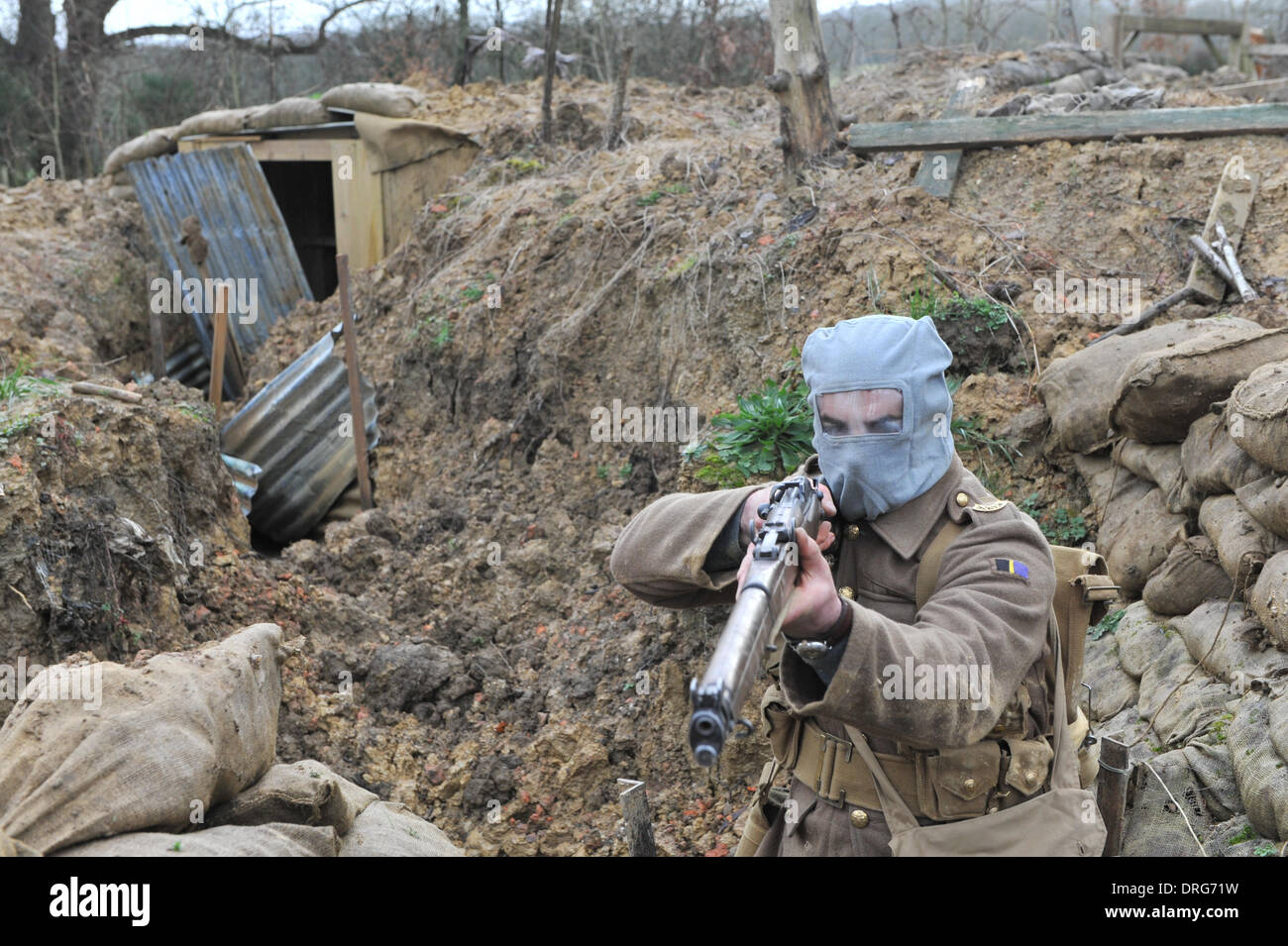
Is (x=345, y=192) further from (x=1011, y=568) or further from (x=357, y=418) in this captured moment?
(x=1011, y=568)

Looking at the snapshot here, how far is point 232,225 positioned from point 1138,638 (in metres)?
9.50

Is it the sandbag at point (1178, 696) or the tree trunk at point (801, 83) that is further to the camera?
the tree trunk at point (801, 83)

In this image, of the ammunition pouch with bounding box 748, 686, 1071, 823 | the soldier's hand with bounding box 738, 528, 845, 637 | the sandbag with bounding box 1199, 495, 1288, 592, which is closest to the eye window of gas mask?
the soldier's hand with bounding box 738, 528, 845, 637

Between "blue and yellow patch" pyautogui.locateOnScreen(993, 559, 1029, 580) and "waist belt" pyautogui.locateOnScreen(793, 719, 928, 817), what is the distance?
19.3 inches

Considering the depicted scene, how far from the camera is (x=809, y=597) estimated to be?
2.02 metres

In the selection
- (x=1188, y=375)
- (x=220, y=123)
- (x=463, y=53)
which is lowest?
(x=1188, y=375)

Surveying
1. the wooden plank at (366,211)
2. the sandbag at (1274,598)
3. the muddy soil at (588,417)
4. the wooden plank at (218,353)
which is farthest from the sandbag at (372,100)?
the sandbag at (1274,598)

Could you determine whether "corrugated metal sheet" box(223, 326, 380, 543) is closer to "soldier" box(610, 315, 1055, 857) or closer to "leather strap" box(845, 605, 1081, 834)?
"soldier" box(610, 315, 1055, 857)

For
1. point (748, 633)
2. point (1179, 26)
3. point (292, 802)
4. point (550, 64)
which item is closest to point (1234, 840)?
point (748, 633)

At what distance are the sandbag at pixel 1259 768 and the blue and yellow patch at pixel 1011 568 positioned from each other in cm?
160

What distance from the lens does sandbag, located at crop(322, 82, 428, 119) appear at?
403 inches

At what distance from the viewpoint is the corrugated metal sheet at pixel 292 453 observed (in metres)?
8.41

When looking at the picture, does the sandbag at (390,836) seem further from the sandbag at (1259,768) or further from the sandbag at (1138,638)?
the sandbag at (1138,638)
